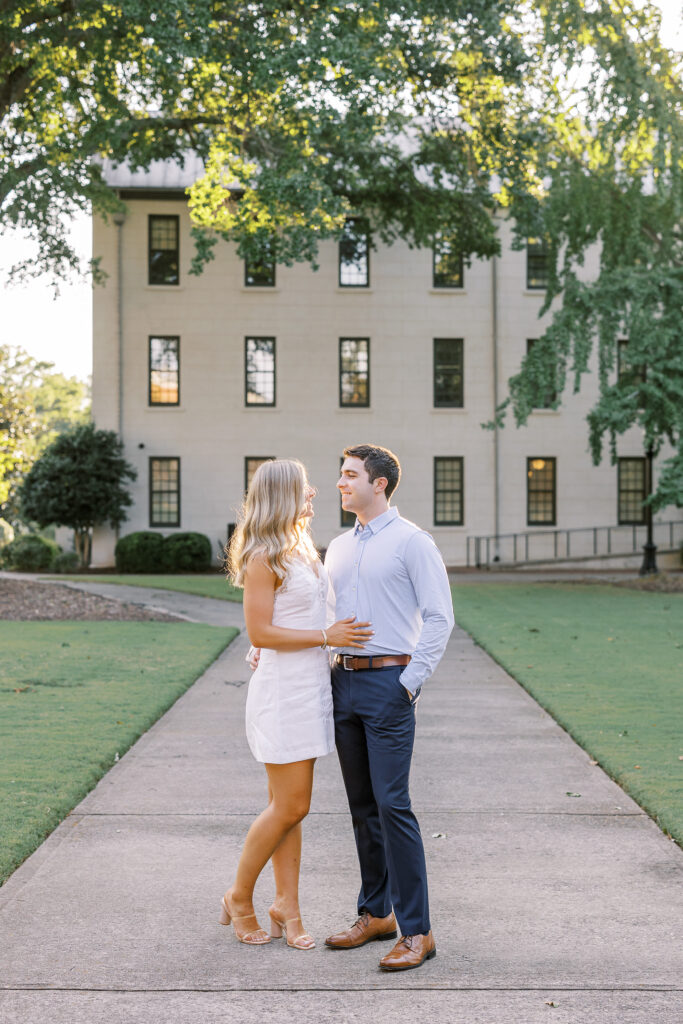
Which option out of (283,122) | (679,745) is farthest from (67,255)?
(679,745)

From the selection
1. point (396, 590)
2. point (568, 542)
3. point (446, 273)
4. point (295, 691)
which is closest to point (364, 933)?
point (295, 691)

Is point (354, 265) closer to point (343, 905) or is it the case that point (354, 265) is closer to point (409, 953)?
point (343, 905)

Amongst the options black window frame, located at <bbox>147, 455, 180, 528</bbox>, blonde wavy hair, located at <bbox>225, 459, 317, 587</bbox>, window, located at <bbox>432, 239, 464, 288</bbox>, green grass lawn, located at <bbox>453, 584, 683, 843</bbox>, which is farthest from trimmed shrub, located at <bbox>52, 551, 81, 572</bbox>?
blonde wavy hair, located at <bbox>225, 459, 317, 587</bbox>

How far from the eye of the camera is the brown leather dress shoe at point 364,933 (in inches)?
182

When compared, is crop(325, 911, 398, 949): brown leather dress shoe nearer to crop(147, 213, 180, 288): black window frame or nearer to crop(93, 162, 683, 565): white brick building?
crop(93, 162, 683, 565): white brick building

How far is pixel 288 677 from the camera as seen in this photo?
4609 millimetres

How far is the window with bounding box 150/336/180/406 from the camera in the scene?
3722cm

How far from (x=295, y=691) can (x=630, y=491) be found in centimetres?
3559

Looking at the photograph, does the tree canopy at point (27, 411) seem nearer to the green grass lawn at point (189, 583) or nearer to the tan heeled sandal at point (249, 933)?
the green grass lawn at point (189, 583)

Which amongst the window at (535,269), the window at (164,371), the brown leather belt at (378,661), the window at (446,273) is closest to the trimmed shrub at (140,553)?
the window at (164,371)

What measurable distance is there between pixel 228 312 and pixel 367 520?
33361 mm

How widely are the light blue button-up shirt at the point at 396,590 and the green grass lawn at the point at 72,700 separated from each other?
2.31 m

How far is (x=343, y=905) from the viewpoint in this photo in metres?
5.14

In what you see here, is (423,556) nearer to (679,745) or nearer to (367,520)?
(367,520)
